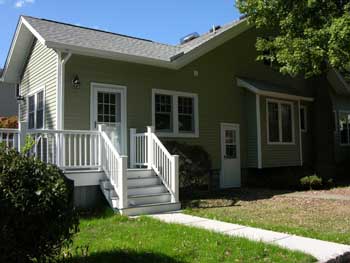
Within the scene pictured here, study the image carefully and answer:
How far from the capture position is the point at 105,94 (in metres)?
12.0

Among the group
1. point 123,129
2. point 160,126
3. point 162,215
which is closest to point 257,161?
point 160,126

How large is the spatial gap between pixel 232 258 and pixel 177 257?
30.1 inches

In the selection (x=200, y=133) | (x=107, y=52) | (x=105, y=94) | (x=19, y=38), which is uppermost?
(x=19, y=38)

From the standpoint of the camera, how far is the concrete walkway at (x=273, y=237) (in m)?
6.02

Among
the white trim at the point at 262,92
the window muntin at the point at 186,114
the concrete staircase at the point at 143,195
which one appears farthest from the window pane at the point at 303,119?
the concrete staircase at the point at 143,195

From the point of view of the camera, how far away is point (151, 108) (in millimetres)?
12891

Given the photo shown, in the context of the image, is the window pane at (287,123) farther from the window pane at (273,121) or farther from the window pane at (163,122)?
the window pane at (163,122)

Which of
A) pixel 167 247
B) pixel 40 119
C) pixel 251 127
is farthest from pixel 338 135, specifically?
pixel 167 247

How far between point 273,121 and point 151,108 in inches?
224

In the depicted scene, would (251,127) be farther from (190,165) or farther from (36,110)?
(36,110)

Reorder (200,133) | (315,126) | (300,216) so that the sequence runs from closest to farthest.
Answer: (300,216) → (200,133) → (315,126)

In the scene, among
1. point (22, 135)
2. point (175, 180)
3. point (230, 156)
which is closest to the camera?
point (22, 135)

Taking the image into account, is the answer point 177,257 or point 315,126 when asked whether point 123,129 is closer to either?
point 177,257

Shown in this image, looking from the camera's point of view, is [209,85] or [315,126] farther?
[315,126]
